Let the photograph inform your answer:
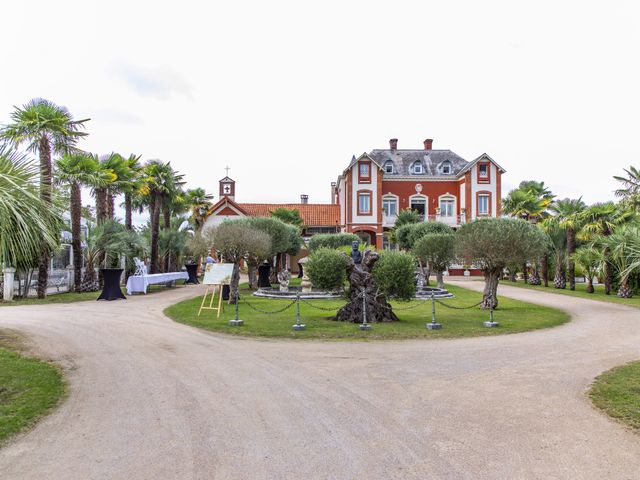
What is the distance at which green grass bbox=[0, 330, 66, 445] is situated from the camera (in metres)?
5.69

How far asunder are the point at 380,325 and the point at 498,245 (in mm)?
6091

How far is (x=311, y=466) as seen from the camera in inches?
178

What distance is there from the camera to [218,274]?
16406 mm

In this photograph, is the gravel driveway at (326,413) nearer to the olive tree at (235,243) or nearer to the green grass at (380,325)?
the green grass at (380,325)

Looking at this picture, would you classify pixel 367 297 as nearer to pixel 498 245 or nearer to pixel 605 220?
pixel 498 245

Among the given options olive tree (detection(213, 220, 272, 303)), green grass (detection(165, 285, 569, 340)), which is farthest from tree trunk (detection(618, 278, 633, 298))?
olive tree (detection(213, 220, 272, 303))

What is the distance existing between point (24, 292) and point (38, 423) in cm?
1839

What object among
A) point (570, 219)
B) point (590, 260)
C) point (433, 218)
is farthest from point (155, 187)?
point (433, 218)

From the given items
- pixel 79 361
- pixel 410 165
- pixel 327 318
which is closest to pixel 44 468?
pixel 79 361

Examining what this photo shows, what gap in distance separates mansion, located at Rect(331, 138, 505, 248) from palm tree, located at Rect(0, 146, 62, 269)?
40607 mm

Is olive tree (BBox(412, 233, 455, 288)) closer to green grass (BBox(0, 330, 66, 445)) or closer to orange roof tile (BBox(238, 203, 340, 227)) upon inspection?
green grass (BBox(0, 330, 66, 445))

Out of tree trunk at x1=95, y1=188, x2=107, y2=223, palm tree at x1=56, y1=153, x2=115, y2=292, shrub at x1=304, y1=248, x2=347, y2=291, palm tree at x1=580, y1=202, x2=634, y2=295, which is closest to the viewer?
shrub at x1=304, y1=248, x2=347, y2=291

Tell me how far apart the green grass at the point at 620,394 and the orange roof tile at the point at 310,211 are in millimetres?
42974

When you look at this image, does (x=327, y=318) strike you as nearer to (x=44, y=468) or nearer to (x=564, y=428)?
(x=564, y=428)
